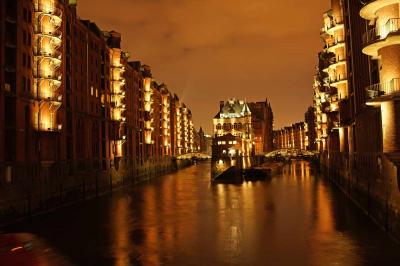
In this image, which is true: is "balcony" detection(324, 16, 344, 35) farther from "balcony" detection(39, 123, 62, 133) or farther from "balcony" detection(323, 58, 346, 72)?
"balcony" detection(39, 123, 62, 133)

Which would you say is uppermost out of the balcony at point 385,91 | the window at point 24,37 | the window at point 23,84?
the window at point 24,37

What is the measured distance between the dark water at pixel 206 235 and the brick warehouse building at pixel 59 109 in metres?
5.91

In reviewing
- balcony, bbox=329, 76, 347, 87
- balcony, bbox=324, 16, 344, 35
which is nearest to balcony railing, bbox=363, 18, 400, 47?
balcony, bbox=329, 76, 347, 87

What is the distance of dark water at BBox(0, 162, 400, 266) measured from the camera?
74.6ft

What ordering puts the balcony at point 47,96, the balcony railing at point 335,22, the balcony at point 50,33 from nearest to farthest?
the balcony at point 47,96 → the balcony at point 50,33 → the balcony railing at point 335,22

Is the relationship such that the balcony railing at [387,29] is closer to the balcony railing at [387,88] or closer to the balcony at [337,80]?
the balcony railing at [387,88]

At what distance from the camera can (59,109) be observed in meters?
53.5

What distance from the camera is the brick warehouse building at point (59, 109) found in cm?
4231

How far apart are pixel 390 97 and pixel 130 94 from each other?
70815 mm

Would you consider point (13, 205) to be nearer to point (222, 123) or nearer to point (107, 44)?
point (107, 44)

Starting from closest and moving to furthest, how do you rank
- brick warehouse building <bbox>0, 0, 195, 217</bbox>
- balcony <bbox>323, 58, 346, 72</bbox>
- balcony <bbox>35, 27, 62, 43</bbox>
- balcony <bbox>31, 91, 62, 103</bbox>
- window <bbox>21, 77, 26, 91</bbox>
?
brick warehouse building <bbox>0, 0, 195, 217</bbox> < window <bbox>21, 77, 26, 91</bbox> < balcony <bbox>31, 91, 62, 103</bbox> < balcony <bbox>35, 27, 62, 43</bbox> < balcony <bbox>323, 58, 346, 72</bbox>

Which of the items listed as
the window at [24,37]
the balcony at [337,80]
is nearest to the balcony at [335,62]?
the balcony at [337,80]

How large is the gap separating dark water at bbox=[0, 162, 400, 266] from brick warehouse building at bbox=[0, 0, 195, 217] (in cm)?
591

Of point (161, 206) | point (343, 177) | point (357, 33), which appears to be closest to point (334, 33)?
point (357, 33)
